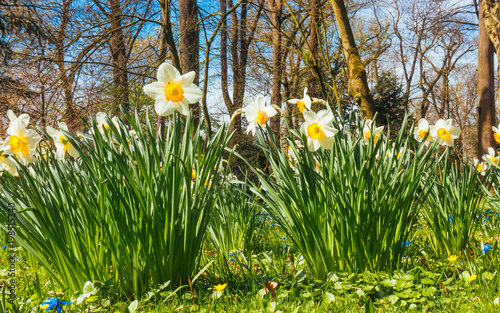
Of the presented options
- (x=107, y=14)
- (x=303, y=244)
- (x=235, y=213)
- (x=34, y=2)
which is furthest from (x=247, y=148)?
(x=303, y=244)

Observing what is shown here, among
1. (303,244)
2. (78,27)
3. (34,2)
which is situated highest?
(34,2)

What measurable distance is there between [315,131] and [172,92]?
65 cm

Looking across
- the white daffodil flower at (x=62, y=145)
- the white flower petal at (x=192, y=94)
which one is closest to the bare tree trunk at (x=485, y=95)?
the white flower petal at (x=192, y=94)

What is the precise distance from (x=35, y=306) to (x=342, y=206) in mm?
1413

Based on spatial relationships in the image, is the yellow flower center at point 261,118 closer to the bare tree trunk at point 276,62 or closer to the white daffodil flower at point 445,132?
the white daffodil flower at point 445,132

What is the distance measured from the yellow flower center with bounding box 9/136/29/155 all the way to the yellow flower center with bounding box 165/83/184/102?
77 cm

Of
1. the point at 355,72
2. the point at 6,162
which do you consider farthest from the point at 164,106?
the point at 355,72

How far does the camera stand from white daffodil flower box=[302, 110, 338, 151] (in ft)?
5.07

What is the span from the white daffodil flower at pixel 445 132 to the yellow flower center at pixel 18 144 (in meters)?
2.20

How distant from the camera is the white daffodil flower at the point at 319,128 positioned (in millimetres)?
1546

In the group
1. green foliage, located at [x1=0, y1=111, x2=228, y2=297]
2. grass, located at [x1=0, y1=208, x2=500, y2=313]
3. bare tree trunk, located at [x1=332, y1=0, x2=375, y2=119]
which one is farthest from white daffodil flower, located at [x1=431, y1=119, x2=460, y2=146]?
bare tree trunk, located at [x1=332, y1=0, x2=375, y2=119]

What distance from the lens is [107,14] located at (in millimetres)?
5613

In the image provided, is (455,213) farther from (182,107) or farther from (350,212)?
(182,107)

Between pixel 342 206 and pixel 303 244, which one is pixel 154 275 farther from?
pixel 342 206
